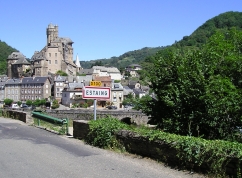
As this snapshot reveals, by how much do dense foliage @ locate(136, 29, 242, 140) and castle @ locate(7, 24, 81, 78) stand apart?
10775 centimetres

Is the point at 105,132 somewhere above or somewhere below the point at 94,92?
below

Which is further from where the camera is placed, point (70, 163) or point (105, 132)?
point (105, 132)

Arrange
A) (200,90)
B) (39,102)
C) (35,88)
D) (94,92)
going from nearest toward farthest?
1. (94,92)
2. (200,90)
3. (39,102)
4. (35,88)

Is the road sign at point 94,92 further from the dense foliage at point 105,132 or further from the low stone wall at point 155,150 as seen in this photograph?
the low stone wall at point 155,150

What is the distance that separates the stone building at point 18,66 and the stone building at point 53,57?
368cm

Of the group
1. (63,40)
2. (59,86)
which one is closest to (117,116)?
(59,86)

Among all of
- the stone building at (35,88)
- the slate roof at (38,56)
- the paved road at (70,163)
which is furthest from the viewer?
the slate roof at (38,56)

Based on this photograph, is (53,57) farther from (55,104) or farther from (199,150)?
(199,150)

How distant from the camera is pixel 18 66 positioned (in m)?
132

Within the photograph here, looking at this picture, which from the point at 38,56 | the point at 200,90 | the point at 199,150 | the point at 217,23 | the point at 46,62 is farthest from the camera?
the point at 217,23

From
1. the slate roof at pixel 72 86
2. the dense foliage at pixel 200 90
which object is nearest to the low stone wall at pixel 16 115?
the dense foliage at pixel 200 90

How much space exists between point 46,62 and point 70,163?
391 feet

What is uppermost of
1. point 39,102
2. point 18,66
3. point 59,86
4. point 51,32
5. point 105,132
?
point 51,32

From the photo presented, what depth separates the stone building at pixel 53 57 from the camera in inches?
4850
